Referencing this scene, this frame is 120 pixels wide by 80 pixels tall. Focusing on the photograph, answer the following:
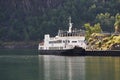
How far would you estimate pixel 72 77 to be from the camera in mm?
92562

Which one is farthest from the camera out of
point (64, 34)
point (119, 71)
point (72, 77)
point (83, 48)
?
point (64, 34)

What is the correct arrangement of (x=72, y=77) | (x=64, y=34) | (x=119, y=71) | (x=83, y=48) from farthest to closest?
(x=64, y=34), (x=83, y=48), (x=119, y=71), (x=72, y=77)

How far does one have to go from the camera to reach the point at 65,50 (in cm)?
17038

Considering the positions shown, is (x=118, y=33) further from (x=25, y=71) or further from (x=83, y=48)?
(x=25, y=71)

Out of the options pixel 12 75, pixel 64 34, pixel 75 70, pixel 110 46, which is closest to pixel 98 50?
pixel 110 46

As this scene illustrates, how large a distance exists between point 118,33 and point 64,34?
18.0m

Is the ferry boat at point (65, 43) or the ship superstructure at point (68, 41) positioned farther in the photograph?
the ship superstructure at point (68, 41)

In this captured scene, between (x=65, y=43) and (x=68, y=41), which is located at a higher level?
(x=68, y=41)

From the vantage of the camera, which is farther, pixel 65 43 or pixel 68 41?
pixel 65 43

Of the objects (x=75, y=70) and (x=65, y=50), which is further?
(x=65, y=50)

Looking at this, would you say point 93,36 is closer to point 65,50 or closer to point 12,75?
point 65,50

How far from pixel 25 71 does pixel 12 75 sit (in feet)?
26.5

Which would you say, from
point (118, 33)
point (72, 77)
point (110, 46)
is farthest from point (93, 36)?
point (72, 77)

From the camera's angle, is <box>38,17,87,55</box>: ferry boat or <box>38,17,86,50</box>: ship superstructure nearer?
<box>38,17,87,55</box>: ferry boat
